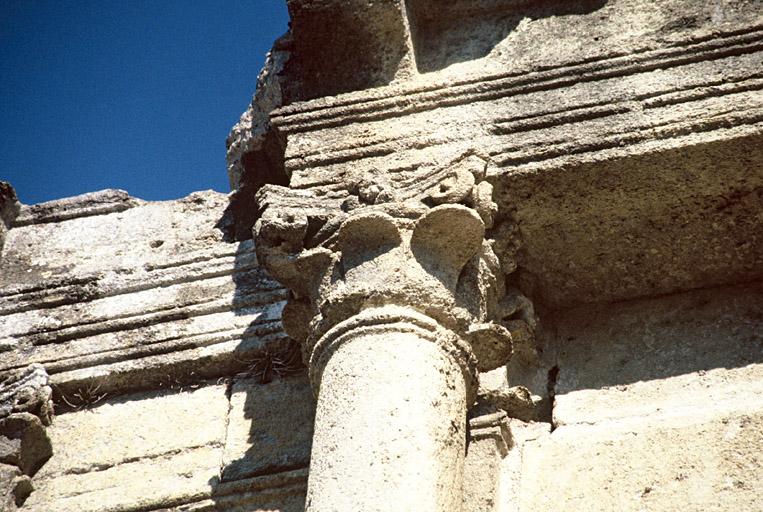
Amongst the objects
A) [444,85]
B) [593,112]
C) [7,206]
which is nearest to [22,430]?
[7,206]

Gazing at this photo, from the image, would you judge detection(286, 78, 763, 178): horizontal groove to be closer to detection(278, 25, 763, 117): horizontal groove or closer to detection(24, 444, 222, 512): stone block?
detection(278, 25, 763, 117): horizontal groove

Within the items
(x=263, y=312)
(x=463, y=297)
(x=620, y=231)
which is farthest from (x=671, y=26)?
(x=263, y=312)

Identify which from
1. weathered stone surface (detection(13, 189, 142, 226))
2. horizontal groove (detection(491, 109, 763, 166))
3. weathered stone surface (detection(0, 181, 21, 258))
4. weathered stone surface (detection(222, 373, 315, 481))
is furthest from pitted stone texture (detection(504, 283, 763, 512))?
weathered stone surface (detection(0, 181, 21, 258))

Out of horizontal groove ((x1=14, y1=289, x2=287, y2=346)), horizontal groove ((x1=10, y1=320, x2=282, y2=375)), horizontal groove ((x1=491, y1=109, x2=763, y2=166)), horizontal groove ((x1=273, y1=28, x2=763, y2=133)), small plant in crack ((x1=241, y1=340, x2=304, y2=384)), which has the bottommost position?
small plant in crack ((x1=241, y1=340, x2=304, y2=384))

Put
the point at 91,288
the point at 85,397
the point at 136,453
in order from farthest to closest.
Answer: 1. the point at 91,288
2. the point at 85,397
3. the point at 136,453

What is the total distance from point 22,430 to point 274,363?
1.15 m

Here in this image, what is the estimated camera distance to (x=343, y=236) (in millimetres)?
4664

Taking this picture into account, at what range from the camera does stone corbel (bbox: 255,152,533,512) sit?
3.92 m

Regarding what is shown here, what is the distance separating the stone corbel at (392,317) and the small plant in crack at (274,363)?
0.52 m

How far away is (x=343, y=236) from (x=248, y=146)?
1737mm

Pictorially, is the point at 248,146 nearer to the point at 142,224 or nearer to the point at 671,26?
the point at 142,224

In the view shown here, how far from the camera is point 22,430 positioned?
17.6 ft

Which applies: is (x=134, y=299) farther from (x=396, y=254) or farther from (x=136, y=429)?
(x=396, y=254)

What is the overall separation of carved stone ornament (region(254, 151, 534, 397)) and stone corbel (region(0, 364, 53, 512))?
1.34 metres
